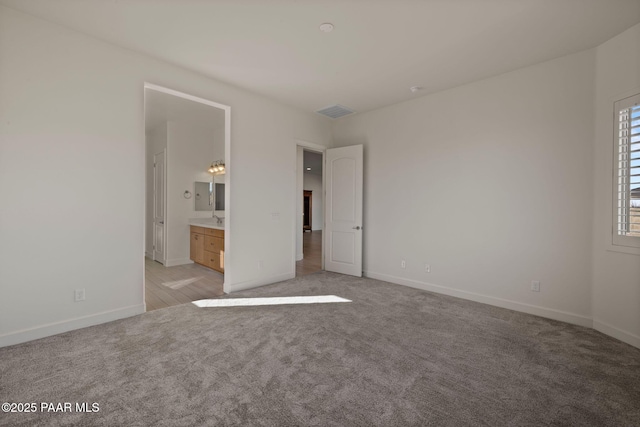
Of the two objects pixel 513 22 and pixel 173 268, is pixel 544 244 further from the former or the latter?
pixel 173 268

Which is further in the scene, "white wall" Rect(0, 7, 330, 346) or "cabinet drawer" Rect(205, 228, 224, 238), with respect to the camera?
"cabinet drawer" Rect(205, 228, 224, 238)

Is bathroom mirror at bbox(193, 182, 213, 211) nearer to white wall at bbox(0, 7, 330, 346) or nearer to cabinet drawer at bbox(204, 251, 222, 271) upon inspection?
cabinet drawer at bbox(204, 251, 222, 271)

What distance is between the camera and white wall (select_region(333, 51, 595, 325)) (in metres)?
3.17

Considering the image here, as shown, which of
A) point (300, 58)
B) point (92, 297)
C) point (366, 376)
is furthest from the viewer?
point (300, 58)

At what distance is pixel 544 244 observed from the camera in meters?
3.35

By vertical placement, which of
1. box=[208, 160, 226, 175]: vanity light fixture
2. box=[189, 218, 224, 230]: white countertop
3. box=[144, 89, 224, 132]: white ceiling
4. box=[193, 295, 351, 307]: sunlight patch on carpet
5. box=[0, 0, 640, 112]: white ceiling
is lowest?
box=[193, 295, 351, 307]: sunlight patch on carpet

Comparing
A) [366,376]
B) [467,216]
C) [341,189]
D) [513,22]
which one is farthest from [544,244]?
[341,189]

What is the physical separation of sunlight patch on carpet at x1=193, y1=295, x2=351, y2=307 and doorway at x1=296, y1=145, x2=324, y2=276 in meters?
1.43

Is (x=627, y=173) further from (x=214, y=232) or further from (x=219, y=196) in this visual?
(x=219, y=196)

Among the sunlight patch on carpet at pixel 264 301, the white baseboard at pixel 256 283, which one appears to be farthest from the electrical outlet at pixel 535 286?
the white baseboard at pixel 256 283

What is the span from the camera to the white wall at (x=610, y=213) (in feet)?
8.81

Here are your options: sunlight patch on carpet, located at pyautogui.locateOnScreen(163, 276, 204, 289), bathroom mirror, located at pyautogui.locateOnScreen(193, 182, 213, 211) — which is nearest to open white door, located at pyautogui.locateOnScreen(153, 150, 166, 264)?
bathroom mirror, located at pyautogui.locateOnScreen(193, 182, 213, 211)

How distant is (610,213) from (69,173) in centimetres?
532

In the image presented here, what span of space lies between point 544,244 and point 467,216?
2.97 ft
